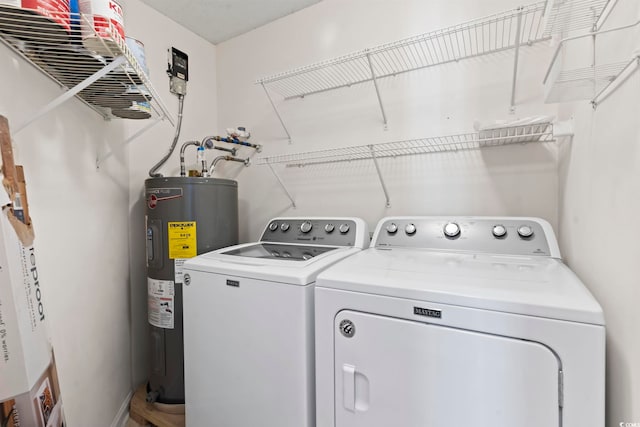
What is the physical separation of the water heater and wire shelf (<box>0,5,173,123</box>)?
1.55 feet

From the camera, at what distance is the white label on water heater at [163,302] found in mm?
1575

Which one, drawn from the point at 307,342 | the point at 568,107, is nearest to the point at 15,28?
the point at 307,342

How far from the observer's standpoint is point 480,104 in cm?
152

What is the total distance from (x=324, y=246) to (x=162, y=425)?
4.27 ft

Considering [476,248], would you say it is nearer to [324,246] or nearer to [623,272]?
[623,272]

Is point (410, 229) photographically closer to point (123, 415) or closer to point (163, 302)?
point (163, 302)

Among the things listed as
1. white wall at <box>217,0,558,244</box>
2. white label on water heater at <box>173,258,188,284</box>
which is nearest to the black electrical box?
white wall at <box>217,0,558,244</box>

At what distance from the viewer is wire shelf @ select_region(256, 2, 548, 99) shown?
136 cm

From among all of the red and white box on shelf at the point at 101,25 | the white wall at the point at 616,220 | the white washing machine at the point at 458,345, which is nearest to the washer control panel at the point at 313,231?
the white washing machine at the point at 458,345

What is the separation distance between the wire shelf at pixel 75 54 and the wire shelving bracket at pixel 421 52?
0.82 meters

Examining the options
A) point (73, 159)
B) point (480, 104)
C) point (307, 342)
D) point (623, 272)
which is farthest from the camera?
point (480, 104)

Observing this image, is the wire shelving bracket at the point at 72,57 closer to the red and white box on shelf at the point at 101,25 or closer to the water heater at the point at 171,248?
the red and white box on shelf at the point at 101,25

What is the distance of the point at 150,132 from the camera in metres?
1.91

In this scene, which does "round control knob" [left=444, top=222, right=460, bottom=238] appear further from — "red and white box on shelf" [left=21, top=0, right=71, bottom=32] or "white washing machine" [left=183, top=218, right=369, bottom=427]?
"red and white box on shelf" [left=21, top=0, right=71, bottom=32]
